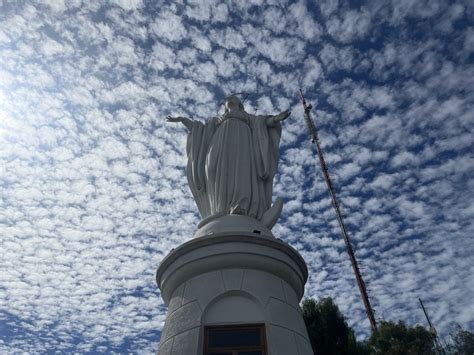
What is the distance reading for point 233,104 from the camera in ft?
34.0

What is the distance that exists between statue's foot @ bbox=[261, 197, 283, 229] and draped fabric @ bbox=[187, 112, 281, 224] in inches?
4.5

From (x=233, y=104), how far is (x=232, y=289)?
18.0 feet

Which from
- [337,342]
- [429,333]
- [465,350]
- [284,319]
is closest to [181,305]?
[284,319]

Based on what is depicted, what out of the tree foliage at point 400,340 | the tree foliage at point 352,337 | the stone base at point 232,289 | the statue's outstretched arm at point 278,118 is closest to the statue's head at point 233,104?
the statue's outstretched arm at point 278,118

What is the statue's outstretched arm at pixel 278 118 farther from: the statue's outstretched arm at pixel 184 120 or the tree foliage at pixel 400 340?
the tree foliage at pixel 400 340

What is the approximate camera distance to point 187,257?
663cm

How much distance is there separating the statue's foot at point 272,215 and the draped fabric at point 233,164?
11 centimetres

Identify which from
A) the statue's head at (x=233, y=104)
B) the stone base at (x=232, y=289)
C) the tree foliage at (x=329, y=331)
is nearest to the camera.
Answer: the stone base at (x=232, y=289)

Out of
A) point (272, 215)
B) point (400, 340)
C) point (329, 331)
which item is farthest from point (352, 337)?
point (272, 215)

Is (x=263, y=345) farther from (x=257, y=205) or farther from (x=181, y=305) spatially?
(x=257, y=205)

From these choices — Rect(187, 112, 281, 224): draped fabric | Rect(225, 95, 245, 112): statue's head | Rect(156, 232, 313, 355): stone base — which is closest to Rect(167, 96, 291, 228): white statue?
Rect(187, 112, 281, 224): draped fabric

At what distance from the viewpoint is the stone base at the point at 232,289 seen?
19.2ft

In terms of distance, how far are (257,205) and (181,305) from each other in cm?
263

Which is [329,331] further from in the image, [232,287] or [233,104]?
[232,287]
